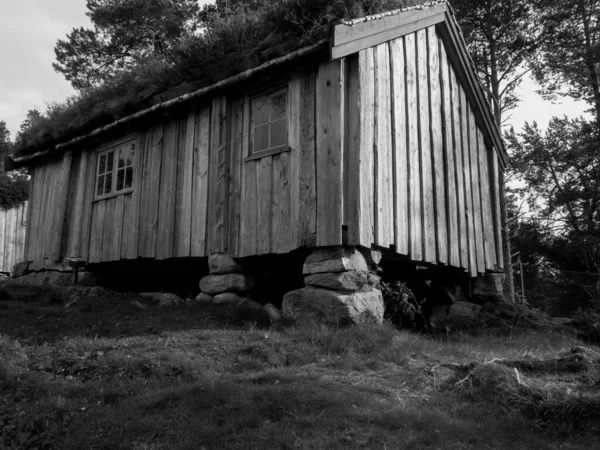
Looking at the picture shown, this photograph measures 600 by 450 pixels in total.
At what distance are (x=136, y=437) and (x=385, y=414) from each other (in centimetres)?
188

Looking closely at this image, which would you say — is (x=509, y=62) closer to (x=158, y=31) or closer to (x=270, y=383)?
(x=158, y=31)

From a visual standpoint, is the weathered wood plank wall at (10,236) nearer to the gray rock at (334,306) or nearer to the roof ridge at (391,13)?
the gray rock at (334,306)

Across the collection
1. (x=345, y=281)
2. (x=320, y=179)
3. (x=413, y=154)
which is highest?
(x=413, y=154)

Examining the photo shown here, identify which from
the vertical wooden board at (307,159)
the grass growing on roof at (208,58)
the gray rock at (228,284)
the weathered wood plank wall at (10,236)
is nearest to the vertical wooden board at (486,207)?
the grass growing on roof at (208,58)

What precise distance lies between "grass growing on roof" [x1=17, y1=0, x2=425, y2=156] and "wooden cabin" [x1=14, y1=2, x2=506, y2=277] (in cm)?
25

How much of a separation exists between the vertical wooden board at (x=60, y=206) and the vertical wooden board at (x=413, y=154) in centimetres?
714

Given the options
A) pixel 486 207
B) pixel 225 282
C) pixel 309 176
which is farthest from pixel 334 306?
pixel 486 207

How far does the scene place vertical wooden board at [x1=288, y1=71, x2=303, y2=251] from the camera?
27.7 ft

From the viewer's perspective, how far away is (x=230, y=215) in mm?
9422

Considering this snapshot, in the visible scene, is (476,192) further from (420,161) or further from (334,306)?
(334,306)

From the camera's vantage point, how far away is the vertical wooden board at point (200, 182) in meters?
9.78

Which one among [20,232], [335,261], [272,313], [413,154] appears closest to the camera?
[335,261]

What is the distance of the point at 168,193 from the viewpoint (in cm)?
1051

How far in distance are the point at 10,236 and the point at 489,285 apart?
18000 mm
